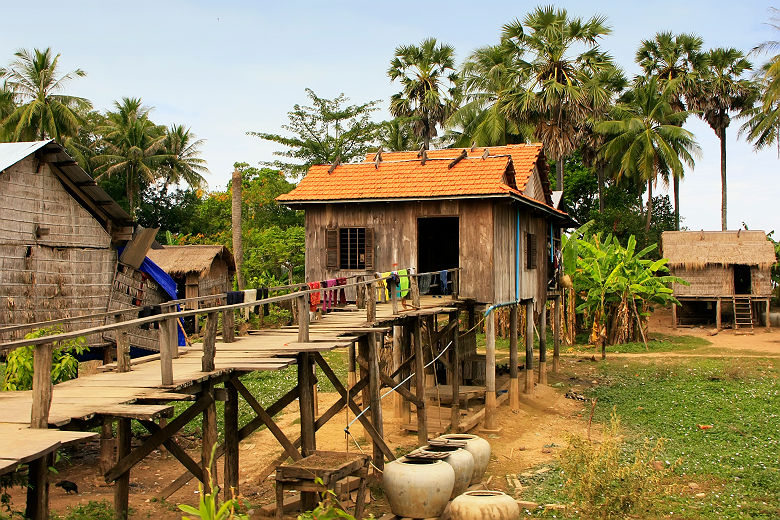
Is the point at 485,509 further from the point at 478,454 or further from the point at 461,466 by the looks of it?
the point at 478,454

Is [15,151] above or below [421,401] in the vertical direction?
above

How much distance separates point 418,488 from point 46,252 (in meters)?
8.36

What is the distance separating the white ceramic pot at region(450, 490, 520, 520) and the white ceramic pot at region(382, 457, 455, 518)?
0.84 meters

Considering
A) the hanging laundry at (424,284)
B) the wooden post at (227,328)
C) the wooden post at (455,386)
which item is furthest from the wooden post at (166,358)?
the wooden post at (455,386)

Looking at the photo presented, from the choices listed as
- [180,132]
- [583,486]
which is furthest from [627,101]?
Result: [583,486]

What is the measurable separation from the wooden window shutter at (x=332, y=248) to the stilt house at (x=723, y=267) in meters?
21.7

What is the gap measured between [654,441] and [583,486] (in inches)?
264

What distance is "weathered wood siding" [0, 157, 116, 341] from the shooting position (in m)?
13.5

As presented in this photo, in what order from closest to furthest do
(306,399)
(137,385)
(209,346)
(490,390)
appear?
(137,385)
(209,346)
(306,399)
(490,390)

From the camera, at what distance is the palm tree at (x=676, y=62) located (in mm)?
44088

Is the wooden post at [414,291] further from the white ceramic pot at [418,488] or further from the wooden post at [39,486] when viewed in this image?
the wooden post at [39,486]

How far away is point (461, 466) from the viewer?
12320 millimetres

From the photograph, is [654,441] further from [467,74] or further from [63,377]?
[467,74]

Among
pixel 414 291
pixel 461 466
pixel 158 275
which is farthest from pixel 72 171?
pixel 461 466
